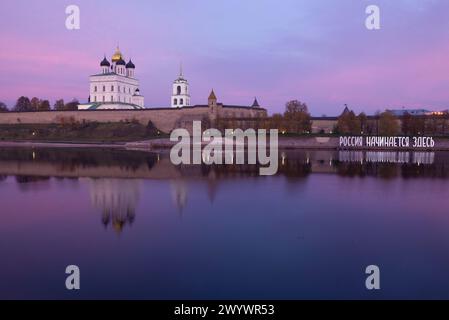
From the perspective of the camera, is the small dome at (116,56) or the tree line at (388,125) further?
the small dome at (116,56)

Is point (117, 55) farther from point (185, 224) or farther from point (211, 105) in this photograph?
point (185, 224)

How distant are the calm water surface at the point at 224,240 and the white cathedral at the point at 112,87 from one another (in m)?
38.0

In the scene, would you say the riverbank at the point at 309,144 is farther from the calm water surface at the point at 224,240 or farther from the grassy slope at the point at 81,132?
the calm water surface at the point at 224,240

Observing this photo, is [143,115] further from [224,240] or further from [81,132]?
[224,240]

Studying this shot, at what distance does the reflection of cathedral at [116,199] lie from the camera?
7.80m

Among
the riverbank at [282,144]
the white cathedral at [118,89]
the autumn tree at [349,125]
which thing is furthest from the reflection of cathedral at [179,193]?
the white cathedral at [118,89]

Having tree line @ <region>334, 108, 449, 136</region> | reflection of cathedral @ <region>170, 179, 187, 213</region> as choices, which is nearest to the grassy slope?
tree line @ <region>334, 108, 449, 136</region>

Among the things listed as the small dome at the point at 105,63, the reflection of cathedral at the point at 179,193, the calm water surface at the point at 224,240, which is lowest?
the calm water surface at the point at 224,240

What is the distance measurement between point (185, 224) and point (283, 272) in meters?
2.73

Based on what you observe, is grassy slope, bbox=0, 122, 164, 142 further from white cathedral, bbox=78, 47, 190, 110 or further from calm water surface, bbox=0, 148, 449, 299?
calm water surface, bbox=0, 148, 449, 299

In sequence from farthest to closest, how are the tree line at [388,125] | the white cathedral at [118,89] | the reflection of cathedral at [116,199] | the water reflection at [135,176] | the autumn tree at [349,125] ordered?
the white cathedral at [118,89], the autumn tree at [349,125], the tree line at [388,125], the water reflection at [135,176], the reflection of cathedral at [116,199]

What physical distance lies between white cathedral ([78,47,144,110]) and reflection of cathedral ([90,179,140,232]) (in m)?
37.2

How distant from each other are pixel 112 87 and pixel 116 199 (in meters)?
42.3

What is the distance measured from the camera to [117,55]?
51.3 m
